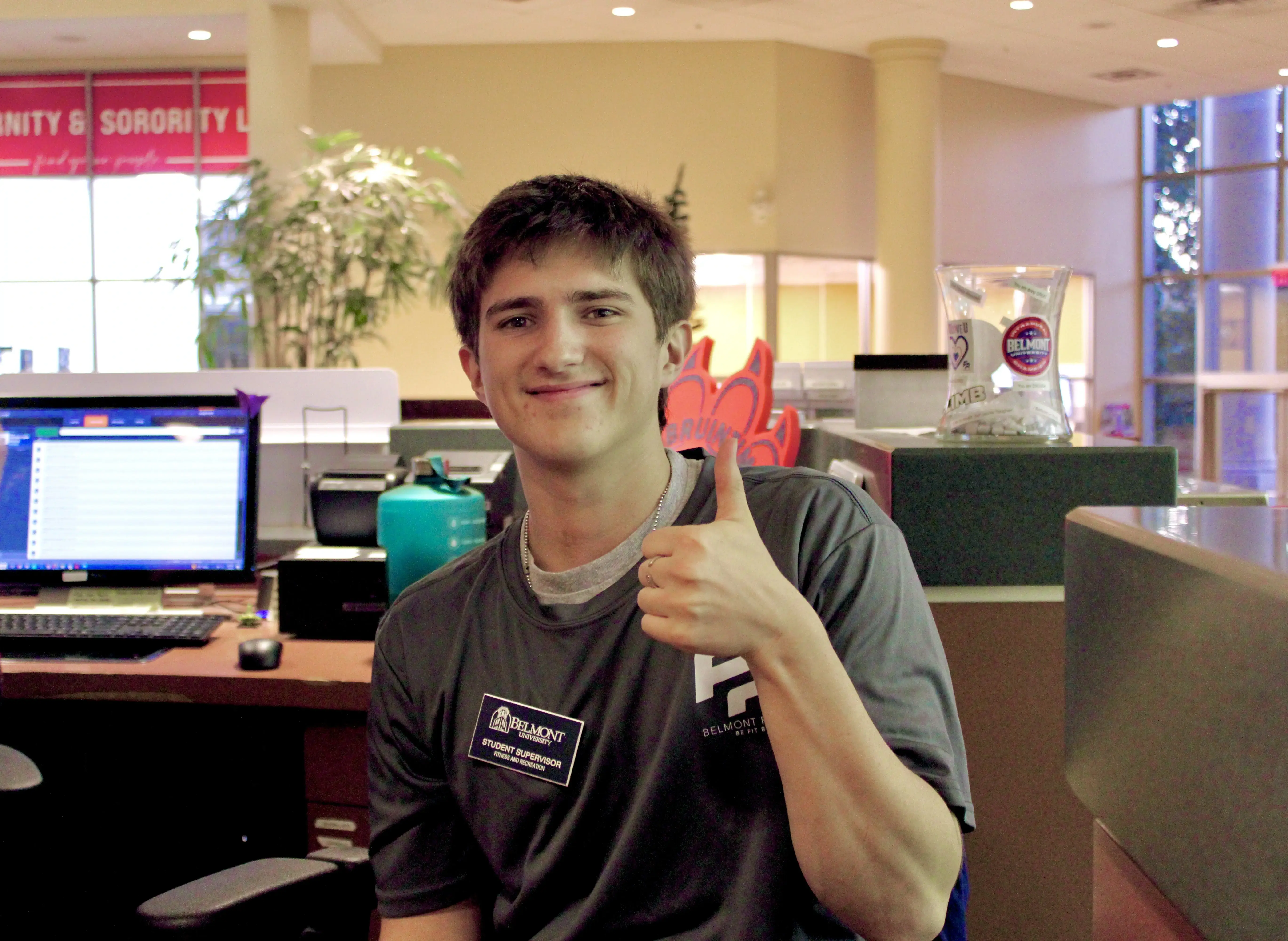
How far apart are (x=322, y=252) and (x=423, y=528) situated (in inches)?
173

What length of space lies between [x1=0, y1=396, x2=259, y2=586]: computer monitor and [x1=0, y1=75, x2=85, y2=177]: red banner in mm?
7122

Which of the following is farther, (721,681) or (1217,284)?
(1217,284)

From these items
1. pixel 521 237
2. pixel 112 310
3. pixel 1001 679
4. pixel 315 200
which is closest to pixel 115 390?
pixel 521 237

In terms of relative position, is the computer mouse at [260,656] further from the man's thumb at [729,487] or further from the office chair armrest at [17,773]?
the man's thumb at [729,487]

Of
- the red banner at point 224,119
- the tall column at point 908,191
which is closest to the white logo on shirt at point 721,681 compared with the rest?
the tall column at point 908,191

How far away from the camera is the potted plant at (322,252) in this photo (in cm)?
564

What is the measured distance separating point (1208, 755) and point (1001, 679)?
0.87 metres

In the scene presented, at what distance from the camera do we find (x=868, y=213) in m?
8.62

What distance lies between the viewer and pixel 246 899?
1136 mm

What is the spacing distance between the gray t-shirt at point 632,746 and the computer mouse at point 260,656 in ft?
2.06

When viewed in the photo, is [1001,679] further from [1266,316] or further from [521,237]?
[1266,316]

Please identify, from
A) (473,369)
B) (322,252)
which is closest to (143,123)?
(322,252)

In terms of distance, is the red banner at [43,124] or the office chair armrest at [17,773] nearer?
the office chair armrest at [17,773]

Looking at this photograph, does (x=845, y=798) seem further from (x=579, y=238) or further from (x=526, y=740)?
(x=579, y=238)
